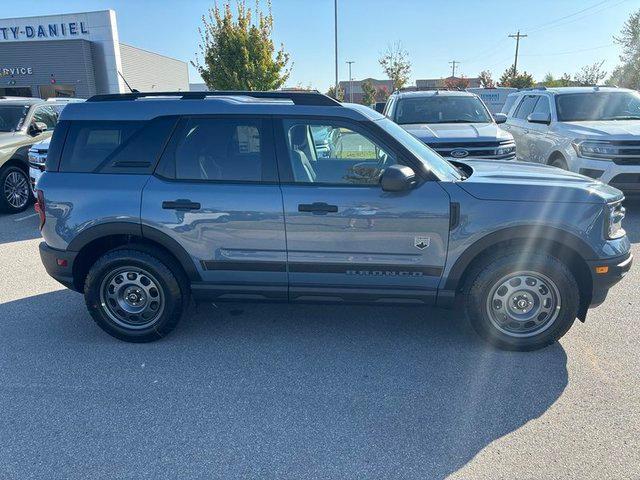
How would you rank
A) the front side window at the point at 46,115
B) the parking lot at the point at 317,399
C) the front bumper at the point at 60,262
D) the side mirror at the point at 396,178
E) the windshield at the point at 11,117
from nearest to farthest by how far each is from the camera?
1. the parking lot at the point at 317,399
2. the side mirror at the point at 396,178
3. the front bumper at the point at 60,262
4. the windshield at the point at 11,117
5. the front side window at the point at 46,115

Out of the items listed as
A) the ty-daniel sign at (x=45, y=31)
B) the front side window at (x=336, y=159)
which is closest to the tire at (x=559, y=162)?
the front side window at (x=336, y=159)

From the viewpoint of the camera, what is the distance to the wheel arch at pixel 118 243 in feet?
11.9

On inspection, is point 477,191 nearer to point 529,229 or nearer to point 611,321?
point 529,229

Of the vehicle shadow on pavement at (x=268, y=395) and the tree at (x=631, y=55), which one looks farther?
the tree at (x=631, y=55)

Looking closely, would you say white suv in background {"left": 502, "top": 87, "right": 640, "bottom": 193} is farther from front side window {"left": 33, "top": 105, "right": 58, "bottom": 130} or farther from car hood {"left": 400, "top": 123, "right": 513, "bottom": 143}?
front side window {"left": 33, "top": 105, "right": 58, "bottom": 130}

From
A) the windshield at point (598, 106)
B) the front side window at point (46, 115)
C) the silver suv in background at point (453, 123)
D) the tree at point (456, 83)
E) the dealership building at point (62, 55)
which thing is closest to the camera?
the silver suv in background at point (453, 123)

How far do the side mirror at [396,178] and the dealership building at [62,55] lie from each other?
90.6 ft

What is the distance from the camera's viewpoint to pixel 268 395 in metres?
3.13

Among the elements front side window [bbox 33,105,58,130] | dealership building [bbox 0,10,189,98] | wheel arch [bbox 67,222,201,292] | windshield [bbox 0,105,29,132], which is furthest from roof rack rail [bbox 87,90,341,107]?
dealership building [bbox 0,10,189,98]

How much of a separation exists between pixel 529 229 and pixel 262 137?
2.07m

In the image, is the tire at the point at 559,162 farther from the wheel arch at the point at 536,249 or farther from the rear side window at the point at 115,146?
the rear side window at the point at 115,146

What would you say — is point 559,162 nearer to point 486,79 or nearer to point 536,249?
point 536,249

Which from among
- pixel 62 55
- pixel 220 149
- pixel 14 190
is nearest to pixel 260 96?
pixel 220 149

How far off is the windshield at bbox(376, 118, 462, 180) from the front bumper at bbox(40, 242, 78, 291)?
269 cm
